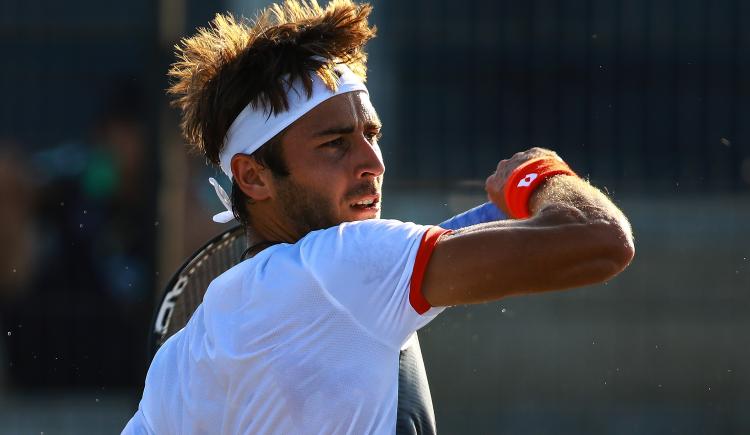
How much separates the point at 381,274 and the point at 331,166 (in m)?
0.39

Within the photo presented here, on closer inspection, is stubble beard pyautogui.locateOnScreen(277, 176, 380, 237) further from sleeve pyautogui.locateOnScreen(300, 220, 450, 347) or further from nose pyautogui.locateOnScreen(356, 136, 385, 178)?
sleeve pyautogui.locateOnScreen(300, 220, 450, 347)

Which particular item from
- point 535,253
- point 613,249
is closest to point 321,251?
point 535,253

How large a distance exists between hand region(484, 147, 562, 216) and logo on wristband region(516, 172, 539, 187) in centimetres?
7

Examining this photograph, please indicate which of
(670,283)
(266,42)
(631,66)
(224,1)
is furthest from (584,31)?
(266,42)

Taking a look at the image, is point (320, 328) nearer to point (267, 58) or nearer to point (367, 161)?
point (367, 161)

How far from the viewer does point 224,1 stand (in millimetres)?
7684

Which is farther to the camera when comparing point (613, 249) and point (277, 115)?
point (277, 115)

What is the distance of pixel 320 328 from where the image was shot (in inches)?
106

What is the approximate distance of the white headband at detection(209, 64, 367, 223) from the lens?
297 cm

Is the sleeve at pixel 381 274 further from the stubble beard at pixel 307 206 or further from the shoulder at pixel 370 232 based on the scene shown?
the stubble beard at pixel 307 206

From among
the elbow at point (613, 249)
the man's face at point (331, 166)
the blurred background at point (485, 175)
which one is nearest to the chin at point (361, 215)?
the man's face at point (331, 166)

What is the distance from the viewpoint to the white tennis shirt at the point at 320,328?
2.65 metres

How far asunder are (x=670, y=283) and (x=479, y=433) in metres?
1.40

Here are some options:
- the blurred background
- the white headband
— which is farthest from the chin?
the blurred background
